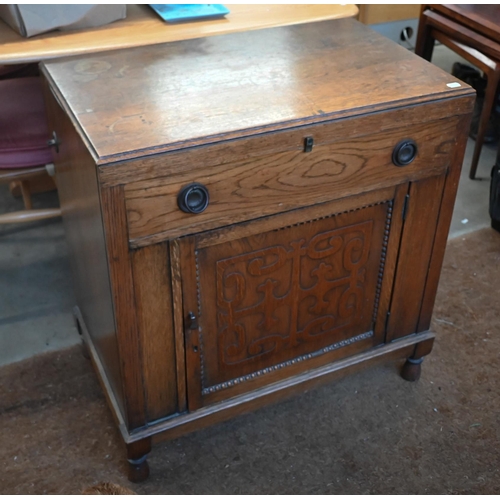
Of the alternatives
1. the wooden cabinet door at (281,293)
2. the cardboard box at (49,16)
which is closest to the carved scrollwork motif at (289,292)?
the wooden cabinet door at (281,293)

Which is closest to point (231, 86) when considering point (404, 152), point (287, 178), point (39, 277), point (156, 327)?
point (287, 178)

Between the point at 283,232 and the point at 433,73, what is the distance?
41 centimetres

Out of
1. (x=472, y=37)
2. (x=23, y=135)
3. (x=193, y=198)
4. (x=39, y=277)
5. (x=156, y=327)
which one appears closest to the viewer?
(x=193, y=198)

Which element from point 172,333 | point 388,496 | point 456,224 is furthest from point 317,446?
point 456,224

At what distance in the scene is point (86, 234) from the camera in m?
1.25

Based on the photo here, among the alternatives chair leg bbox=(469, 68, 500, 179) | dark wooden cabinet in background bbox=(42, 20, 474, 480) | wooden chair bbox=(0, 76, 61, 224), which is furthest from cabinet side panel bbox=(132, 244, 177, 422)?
chair leg bbox=(469, 68, 500, 179)

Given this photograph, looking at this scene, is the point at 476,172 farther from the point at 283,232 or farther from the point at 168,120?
the point at 168,120

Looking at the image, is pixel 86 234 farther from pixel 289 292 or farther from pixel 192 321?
pixel 289 292

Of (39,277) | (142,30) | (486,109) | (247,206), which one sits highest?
(142,30)

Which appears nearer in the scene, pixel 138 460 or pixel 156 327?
pixel 156 327

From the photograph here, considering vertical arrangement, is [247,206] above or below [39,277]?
above

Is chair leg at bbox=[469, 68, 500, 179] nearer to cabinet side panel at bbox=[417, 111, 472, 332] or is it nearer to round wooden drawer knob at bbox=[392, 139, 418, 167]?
cabinet side panel at bbox=[417, 111, 472, 332]

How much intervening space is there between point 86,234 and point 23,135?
463 mm

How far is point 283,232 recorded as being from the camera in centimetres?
124
